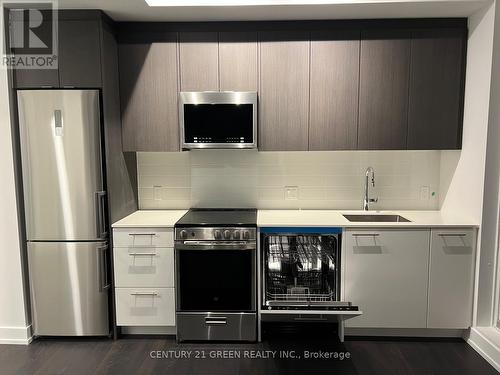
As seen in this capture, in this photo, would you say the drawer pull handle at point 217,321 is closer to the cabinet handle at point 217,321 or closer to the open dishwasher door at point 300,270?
the cabinet handle at point 217,321

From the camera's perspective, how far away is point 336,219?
2740mm

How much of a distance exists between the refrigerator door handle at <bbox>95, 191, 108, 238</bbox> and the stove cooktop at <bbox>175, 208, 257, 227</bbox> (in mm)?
548

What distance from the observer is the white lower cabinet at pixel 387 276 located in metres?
2.59

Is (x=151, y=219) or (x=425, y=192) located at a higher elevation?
(x=425, y=192)

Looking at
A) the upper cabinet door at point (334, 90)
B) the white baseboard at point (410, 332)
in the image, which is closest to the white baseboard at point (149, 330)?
the white baseboard at point (410, 332)

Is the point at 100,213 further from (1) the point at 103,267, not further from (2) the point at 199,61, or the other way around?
(2) the point at 199,61

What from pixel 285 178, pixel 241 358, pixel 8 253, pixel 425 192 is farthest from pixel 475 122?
pixel 8 253

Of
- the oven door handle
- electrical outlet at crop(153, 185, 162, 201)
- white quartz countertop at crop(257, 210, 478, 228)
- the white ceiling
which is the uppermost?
the white ceiling

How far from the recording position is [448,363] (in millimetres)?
2438

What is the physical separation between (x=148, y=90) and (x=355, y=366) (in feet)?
8.31

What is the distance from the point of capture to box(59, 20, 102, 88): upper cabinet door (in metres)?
2.50

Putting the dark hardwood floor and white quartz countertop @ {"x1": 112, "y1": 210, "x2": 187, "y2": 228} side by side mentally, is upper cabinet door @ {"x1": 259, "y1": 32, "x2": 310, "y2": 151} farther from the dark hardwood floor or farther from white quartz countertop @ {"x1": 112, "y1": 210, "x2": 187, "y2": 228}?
the dark hardwood floor

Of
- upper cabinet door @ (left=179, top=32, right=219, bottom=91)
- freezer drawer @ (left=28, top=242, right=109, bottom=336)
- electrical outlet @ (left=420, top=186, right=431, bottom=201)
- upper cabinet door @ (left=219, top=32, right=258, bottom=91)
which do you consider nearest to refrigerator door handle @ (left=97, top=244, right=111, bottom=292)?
freezer drawer @ (left=28, top=242, right=109, bottom=336)

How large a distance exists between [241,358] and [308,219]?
1.12 m
